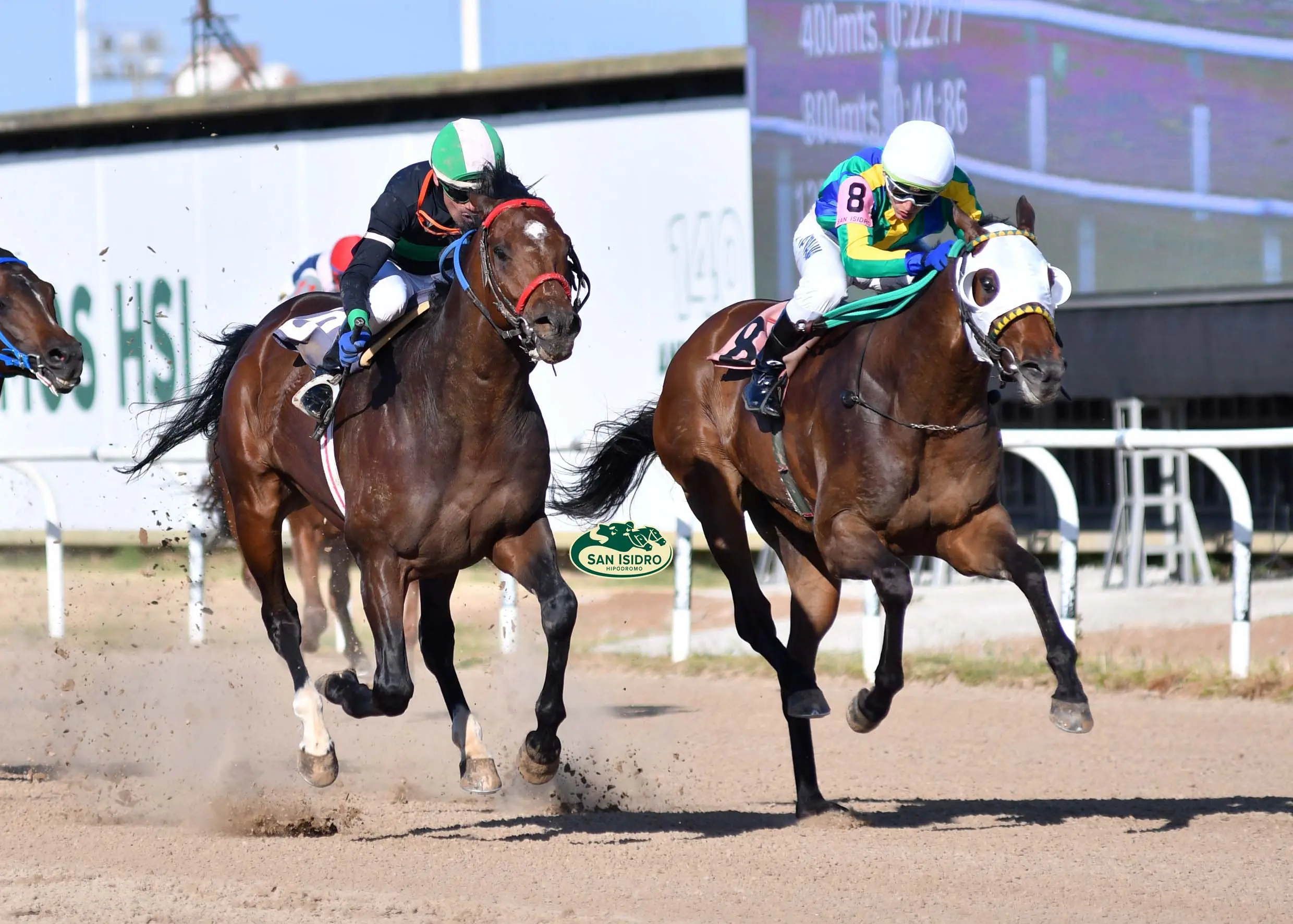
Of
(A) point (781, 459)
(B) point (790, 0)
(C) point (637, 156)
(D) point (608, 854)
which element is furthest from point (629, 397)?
(D) point (608, 854)

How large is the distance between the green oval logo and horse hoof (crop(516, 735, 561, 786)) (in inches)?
83.0

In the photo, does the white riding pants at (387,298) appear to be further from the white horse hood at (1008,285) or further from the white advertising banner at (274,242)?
the white advertising banner at (274,242)

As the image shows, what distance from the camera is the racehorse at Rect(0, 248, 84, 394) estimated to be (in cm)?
633

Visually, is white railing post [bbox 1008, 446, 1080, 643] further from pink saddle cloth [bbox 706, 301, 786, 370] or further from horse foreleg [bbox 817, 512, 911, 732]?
horse foreleg [bbox 817, 512, 911, 732]

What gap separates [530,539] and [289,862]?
3.80 feet

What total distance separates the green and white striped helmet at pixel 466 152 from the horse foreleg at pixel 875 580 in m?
1.51

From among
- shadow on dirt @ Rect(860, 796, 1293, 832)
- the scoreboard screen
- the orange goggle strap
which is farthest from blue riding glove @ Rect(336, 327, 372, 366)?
the scoreboard screen

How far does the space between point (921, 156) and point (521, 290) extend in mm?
1349

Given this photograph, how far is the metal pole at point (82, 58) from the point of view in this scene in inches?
599

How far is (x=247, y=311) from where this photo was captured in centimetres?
1434

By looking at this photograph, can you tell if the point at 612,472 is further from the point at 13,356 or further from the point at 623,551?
the point at 13,356

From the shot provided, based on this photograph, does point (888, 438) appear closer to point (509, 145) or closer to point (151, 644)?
point (151, 644)

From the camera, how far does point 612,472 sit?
7.12 metres

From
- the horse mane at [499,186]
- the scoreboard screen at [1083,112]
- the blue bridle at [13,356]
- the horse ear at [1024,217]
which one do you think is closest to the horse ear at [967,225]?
the horse ear at [1024,217]
